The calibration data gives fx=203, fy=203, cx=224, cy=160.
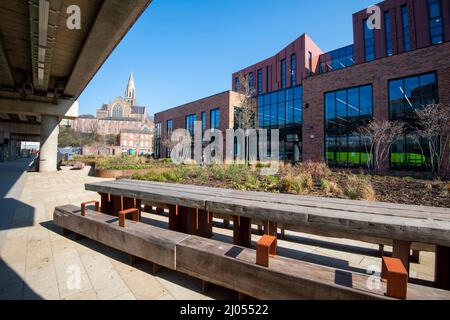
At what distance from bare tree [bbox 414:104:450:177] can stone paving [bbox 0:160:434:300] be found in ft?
34.2

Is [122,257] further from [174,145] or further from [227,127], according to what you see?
[174,145]

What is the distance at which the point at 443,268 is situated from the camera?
5.92 feet

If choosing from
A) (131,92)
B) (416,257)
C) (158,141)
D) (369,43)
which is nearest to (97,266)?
(416,257)

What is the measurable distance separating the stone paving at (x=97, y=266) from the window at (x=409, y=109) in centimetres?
1142

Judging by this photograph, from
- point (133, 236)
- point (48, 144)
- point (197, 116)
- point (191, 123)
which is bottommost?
point (133, 236)

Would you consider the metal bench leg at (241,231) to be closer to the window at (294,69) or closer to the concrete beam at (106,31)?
the concrete beam at (106,31)

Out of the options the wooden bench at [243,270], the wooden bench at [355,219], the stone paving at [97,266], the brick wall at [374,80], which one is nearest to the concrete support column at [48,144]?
the stone paving at [97,266]

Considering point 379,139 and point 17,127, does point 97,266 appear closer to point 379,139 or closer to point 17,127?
point 379,139

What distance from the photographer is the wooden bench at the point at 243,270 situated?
4.56 ft

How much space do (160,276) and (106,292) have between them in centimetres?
54

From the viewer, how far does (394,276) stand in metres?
1.25

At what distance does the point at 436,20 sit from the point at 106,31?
28767 millimetres

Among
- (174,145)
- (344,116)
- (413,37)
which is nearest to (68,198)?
(344,116)

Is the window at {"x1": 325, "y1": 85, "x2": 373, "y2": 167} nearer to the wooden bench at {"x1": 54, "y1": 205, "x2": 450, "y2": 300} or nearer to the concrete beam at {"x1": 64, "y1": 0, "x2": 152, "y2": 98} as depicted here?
the concrete beam at {"x1": 64, "y1": 0, "x2": 152, "y2": 98}
